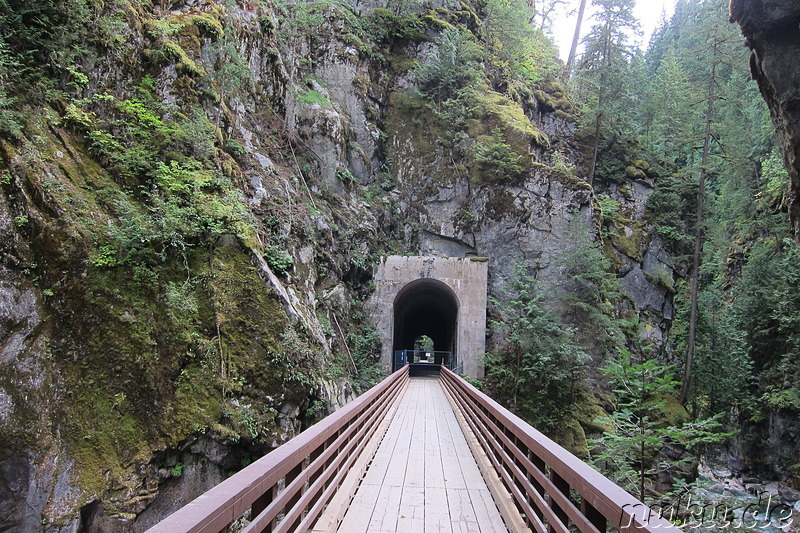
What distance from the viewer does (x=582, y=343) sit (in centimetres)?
1661

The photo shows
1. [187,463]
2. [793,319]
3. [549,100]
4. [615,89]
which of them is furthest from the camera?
[549,100]

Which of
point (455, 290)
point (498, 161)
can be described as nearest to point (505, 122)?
point (498, 161)

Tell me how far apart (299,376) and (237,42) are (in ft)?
37.2

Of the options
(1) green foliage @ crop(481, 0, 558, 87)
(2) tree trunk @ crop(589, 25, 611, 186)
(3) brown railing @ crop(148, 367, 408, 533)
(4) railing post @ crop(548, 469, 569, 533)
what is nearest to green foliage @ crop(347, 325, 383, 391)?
(3) brown railing @ crop(148, 367, 408, 533)

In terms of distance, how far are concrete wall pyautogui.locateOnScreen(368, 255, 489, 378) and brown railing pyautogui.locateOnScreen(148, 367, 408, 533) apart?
1253cm

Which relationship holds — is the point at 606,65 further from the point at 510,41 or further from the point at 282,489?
the point at 282,489

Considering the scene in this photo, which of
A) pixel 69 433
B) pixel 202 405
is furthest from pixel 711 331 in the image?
pixel 69 433

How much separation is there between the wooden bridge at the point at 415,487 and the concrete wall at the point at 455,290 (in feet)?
33.3

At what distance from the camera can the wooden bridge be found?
187 centimetres

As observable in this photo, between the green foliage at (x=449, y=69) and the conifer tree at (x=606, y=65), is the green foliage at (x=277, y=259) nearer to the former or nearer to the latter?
the green foliage at (x=449, y=69)

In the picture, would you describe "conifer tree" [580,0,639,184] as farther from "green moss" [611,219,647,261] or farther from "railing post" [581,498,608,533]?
"railing post" [581,498,608,533]

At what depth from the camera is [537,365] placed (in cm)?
1487

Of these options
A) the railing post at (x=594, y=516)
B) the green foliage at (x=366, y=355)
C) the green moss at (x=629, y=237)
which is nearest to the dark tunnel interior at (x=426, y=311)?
the green foliage at (x=366, y=355)

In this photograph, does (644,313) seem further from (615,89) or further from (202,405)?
(202,405)
